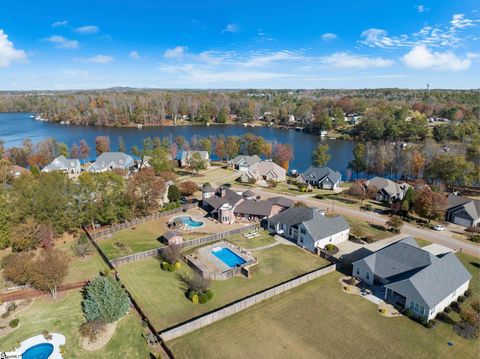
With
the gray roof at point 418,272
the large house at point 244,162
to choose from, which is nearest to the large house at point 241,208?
the gray roof at point 418,272

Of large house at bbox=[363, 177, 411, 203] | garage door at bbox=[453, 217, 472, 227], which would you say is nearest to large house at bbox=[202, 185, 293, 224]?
large house at bbox=[363, 177, 411, 203]

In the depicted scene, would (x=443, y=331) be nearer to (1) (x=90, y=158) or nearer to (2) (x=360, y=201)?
(2) (x=360, y=201)

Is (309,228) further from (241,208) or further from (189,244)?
(189,244)

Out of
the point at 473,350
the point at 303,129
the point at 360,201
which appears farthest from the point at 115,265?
the point at 303,129

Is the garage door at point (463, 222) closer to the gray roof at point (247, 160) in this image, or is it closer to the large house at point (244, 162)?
the large house at point (244, 162)

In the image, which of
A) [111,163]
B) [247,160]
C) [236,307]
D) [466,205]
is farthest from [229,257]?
[111,163]

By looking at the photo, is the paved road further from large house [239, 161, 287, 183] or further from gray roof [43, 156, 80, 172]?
gray roof [43, 156, 80, 172]
